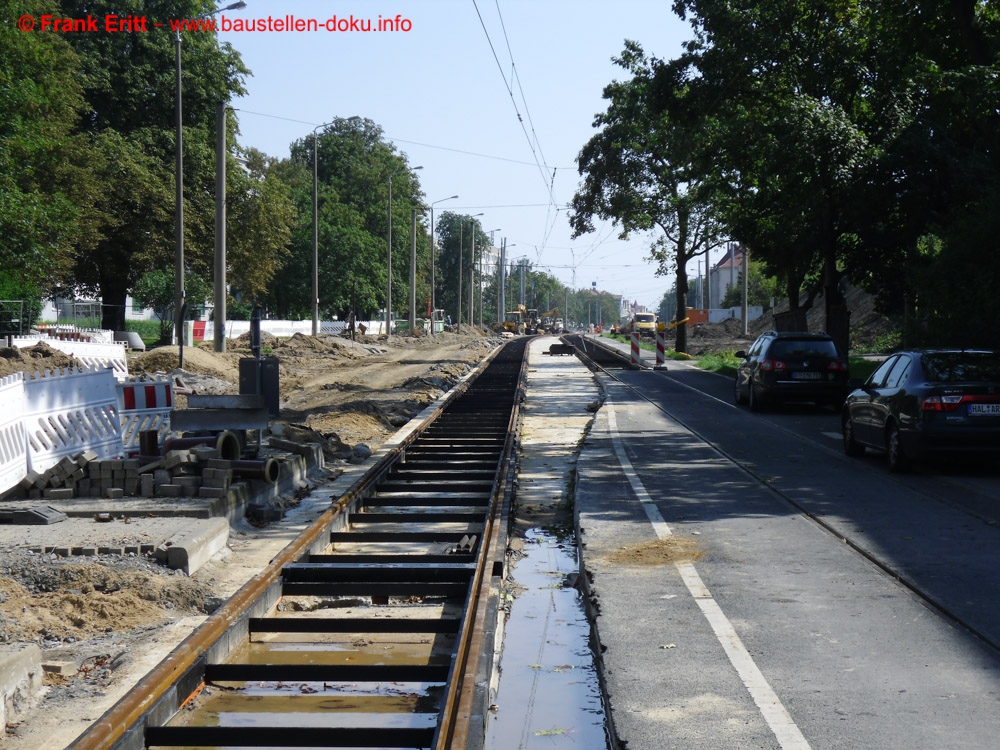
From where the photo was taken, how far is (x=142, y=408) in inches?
559

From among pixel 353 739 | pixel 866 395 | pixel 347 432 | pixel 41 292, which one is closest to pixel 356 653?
pixel 353 739

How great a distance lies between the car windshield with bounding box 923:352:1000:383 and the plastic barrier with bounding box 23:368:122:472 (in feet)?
31.1

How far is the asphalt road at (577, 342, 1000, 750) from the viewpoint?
5211 millimetres

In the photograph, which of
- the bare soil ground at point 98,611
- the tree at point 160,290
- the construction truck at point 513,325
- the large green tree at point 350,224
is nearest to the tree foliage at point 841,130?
the bare soil ground at point 98,611

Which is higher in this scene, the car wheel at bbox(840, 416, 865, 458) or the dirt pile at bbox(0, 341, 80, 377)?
the dirt pile at bbox(0, 341, 80, 377)

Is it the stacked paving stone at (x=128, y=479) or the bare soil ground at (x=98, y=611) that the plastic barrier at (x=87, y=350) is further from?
the bare soil ground at (x=98, y=611)

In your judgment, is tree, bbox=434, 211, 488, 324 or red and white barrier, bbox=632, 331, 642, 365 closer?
red and white barrier, bbox=632, 331, 642, 365

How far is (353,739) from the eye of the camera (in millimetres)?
5117

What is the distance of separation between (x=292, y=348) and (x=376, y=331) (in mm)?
42262

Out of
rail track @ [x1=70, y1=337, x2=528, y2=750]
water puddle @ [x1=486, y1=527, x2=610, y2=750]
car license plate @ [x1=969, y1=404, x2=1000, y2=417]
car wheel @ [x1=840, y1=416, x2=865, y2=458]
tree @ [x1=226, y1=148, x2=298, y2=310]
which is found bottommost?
water puddle @ [x1=486, y1=527, x2=610, y2=750]

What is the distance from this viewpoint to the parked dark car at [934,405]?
1298 centimetres

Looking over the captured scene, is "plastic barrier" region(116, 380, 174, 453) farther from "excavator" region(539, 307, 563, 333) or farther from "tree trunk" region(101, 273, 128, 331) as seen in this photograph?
"excavator" region(539, 307, 563, 333)

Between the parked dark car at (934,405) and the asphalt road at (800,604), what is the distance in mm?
415

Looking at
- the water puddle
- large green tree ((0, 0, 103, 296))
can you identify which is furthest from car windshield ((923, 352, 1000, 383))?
large green tree ((0, 0, 103, 296))
